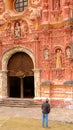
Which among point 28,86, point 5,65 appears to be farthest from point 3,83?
point 28,86

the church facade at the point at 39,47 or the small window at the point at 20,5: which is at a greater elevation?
the small window at the point at 20,5

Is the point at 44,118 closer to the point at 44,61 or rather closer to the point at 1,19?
the point at 44,61

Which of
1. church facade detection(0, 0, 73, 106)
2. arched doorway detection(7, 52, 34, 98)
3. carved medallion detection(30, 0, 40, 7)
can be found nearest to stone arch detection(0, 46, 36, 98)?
church facade detection(0, 0, 73, 106)

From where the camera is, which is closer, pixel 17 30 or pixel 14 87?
pixel 17 30

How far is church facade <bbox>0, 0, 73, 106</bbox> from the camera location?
2084 cm

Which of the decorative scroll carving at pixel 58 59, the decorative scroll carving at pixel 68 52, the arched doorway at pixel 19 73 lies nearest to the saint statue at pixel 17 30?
the arched doorway at pixel 19 73

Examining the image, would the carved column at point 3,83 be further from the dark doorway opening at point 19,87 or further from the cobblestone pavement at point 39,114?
the cobblestone pavement at point 39,114

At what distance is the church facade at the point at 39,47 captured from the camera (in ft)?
68.4

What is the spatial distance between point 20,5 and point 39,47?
4.41 meters

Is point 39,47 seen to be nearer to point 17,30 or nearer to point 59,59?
point 59,59

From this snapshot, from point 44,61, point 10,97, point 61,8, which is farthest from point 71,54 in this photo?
point 10,97

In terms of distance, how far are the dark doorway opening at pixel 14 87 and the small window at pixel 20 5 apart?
5937 mm

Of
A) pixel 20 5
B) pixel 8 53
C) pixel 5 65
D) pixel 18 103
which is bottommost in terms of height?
pixel 18 103

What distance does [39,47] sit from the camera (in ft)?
73.1
